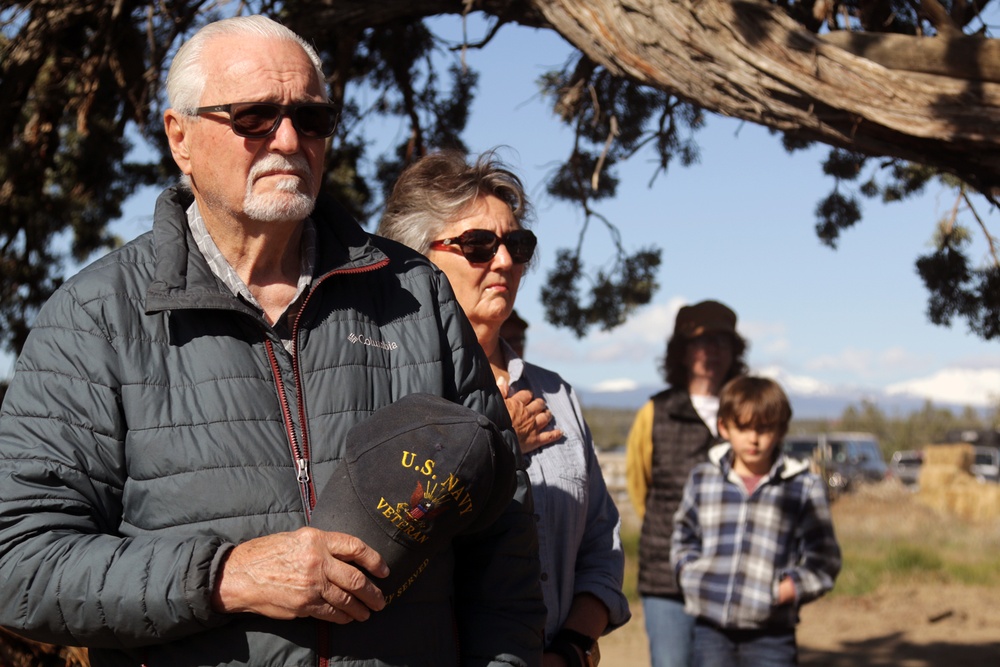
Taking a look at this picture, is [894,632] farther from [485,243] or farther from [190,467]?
[190,467]

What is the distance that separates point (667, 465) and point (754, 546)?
0.74 m

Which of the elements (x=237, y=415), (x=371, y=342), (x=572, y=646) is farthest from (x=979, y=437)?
(x=237, y=415)

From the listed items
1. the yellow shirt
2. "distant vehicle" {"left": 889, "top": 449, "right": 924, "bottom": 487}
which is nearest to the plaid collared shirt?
the yellow shirt

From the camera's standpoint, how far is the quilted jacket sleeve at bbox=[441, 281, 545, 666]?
2201 millimetres

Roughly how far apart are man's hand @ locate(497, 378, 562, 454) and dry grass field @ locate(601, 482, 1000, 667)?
585cm

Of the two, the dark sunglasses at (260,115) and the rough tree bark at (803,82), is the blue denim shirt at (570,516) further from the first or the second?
the rough tree bark at (803,82)

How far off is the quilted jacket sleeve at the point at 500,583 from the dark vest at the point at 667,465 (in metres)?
2.52

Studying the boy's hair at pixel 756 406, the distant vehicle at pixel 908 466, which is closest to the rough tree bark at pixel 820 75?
the boy's hair at pixel 756 406

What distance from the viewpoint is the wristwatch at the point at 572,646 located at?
2.73 meters

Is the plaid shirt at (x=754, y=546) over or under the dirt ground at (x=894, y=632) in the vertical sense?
over

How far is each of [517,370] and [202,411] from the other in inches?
49.0

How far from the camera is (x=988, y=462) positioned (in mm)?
40188

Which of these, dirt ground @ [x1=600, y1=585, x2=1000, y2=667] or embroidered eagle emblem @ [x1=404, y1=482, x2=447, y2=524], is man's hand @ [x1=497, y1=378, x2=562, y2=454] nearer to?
embroidered eagle emblem @ [x1=404, y1=482, x2=447, y2=524]

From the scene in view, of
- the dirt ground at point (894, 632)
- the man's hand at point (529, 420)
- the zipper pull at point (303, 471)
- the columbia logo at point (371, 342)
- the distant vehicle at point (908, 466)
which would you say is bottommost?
the dirt ground at point (894, 632)
